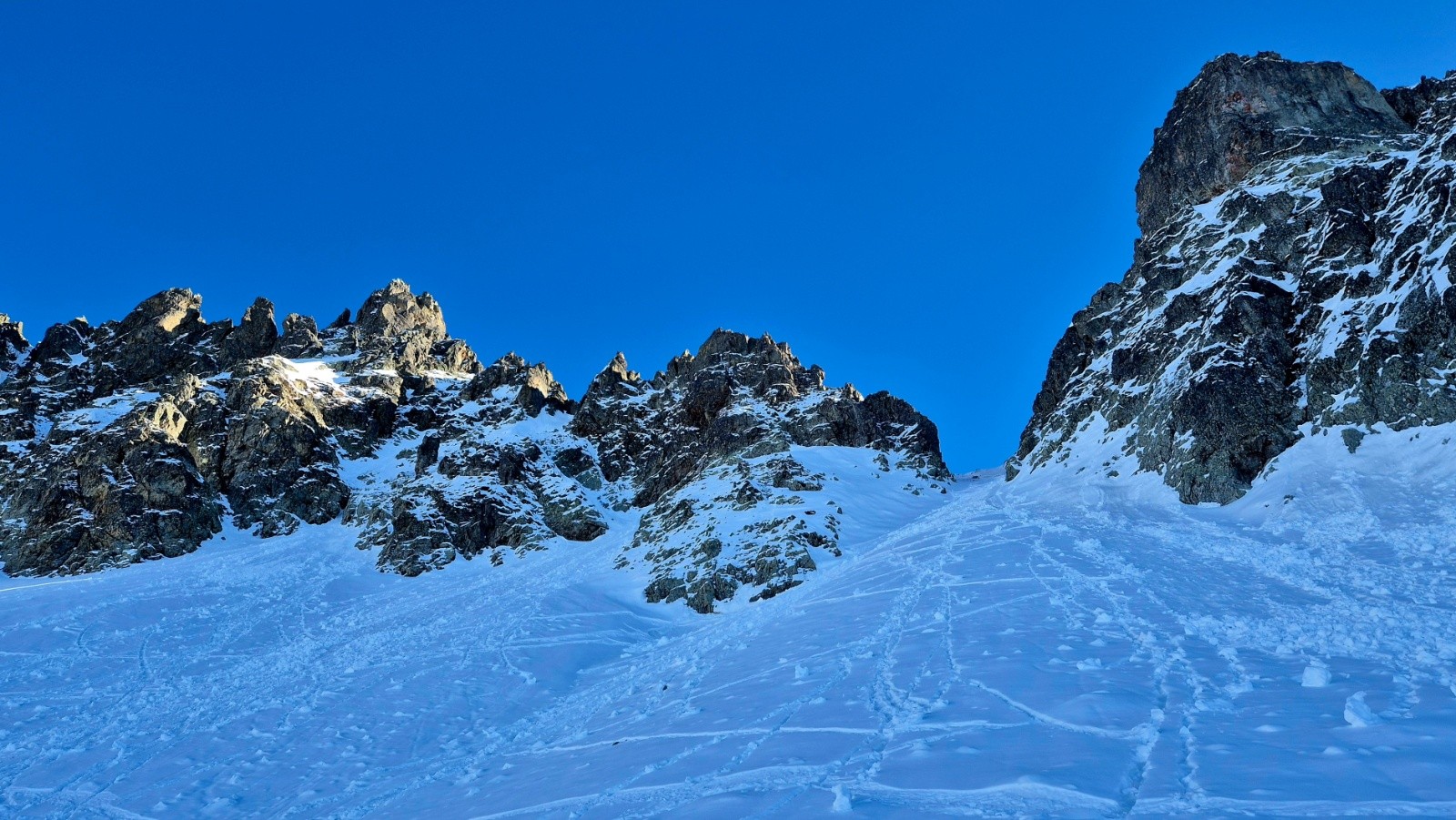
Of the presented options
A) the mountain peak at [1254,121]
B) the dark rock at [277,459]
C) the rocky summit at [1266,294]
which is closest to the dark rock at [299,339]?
the dark rock at [277,459]

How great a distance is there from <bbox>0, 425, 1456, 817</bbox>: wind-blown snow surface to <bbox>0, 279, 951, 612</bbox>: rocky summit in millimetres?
11461

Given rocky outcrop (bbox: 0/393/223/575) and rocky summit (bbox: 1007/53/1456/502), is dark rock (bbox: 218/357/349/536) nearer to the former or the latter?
rocky outcrop (bbox: 0/393/223/575)

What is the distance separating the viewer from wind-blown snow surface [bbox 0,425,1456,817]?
8039 mm

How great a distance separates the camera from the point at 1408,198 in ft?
113

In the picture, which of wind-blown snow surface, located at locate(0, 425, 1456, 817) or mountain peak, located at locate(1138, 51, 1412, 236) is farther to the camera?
mountain peak, located at locate(1138, 51, 1412, 236)

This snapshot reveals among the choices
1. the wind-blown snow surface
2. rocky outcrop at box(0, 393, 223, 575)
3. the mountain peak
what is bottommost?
the wind-blown snow surface

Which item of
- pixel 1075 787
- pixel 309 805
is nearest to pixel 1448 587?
pixel 1075 787

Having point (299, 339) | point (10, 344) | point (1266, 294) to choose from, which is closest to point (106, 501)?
point (299, 339)

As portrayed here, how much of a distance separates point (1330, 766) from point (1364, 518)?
68.4ft

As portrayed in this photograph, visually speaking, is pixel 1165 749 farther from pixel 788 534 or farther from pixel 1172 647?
pixel 788 534

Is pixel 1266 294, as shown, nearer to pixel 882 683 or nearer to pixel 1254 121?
pixel 1254 121

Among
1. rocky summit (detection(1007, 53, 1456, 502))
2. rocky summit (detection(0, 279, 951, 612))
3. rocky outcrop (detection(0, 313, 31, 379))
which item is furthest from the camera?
rocky outcrop (detection(0, 313, 31, 379))

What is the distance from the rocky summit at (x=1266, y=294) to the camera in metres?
30.0

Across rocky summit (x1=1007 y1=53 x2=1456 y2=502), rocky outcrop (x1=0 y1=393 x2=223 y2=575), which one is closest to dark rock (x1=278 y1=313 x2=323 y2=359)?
rocky outcrop (x1=0 y1=393 x2=223 y2=575)
